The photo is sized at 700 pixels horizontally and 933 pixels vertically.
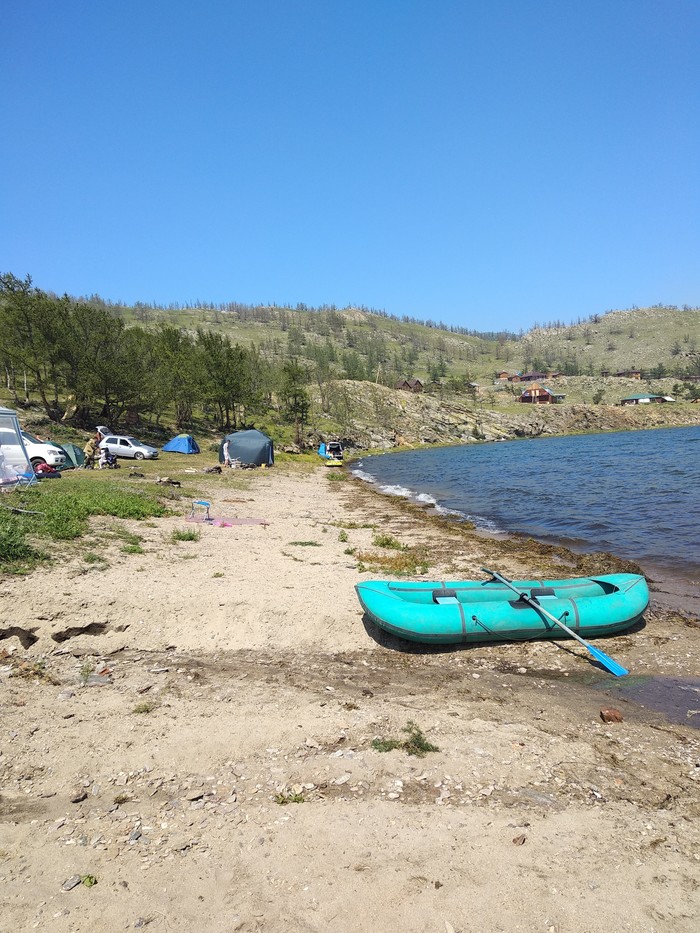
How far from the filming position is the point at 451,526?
22.2 meters

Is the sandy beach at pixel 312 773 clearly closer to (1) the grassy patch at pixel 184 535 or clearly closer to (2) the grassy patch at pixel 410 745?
(2) the grassy patch at pixel 410 745

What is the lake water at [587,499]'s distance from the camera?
18.3m

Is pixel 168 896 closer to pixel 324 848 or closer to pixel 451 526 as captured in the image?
pixel 324 848

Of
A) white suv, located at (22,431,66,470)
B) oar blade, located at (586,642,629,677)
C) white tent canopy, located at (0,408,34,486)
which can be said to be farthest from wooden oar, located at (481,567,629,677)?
white suv, located at (22,431,66,470)

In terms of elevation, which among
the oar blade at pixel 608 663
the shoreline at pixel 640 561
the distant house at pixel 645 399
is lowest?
the shoreline at pixel 640 561

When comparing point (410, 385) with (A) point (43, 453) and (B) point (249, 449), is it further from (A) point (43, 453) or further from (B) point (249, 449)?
(A) point (43, 453)

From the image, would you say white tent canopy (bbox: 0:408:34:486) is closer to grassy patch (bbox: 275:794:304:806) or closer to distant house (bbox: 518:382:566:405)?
grassy patch (bbox: 275:794:304:806)

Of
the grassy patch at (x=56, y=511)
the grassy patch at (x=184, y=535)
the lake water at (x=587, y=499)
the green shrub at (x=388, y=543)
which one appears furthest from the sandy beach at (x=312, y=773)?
the lake water at (x=587, y=499)

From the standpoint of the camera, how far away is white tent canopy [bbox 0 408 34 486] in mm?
18422

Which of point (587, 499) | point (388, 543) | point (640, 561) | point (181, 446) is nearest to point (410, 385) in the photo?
point (181, 446)

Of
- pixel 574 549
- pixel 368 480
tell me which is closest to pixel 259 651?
pixel 574 549

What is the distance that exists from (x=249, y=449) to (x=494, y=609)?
33.2 meters

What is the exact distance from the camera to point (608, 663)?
9055 millimetres

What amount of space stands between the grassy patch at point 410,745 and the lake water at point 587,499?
11.9 metres
